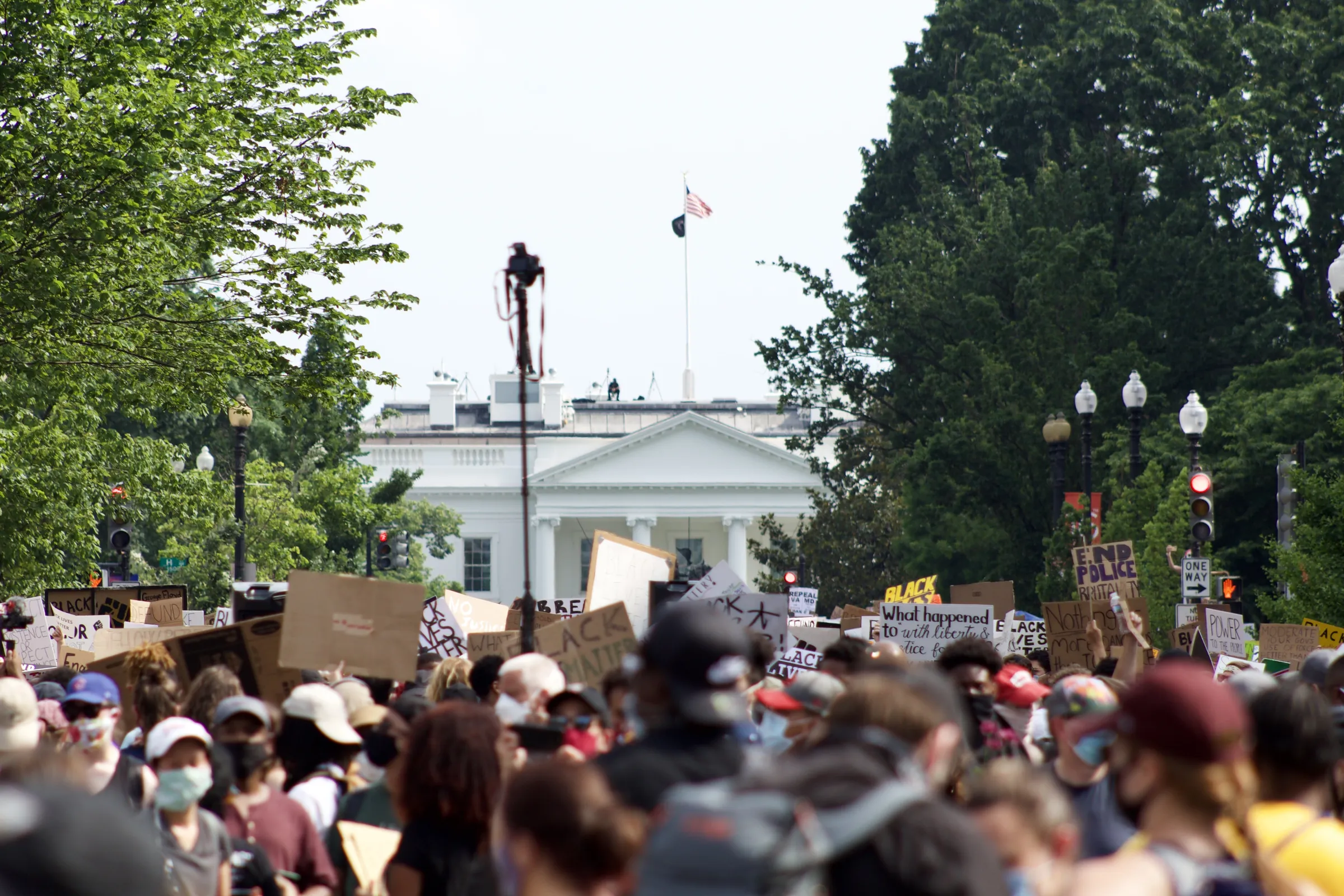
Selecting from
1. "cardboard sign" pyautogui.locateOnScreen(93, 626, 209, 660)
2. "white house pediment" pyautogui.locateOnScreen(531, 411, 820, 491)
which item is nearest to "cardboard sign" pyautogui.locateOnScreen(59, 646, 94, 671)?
"cardboard sign" pyautogui.locateOnScreen(93, 626, 209, 660)

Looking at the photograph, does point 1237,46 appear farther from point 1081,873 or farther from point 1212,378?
point 1081,873

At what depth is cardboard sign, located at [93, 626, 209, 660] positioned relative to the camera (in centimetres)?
1170

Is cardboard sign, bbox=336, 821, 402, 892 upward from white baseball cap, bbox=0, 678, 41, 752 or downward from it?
A: downward

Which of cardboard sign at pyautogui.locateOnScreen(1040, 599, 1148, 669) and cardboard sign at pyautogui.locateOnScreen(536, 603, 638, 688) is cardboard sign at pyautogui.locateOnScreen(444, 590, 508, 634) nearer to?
cardboard sign at pyautogui.locateOnScreen(1040, 599, 1148, 669)

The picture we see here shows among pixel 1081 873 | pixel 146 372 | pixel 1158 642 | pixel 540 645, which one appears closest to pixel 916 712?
pixel 1081 873

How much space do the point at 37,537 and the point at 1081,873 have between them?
1928cm

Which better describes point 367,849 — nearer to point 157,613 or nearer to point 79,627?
point 79,627

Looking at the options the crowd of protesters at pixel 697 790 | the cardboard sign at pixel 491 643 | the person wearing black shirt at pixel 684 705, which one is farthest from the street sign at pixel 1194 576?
the person wearing black shirt at pixel 684 705

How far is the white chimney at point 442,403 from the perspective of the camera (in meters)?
102

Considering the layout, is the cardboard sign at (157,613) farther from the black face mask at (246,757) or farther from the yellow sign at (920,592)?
the black face mask at (246,757)

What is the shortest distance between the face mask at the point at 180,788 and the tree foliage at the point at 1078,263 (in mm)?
23933

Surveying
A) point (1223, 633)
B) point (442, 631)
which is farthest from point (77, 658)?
point (1223, 633)

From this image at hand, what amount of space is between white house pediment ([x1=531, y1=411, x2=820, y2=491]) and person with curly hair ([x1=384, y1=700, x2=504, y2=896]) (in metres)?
81.9

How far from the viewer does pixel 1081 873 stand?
3.04 metres
